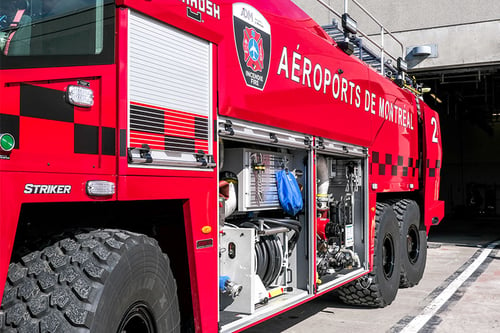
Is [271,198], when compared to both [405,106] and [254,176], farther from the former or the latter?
[405,106]

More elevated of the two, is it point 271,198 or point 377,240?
point 271,198

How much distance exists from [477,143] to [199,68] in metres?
34.3

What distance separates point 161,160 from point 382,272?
4.70 metres

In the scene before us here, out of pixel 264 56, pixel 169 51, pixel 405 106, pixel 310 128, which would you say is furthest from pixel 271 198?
pixel 405 106

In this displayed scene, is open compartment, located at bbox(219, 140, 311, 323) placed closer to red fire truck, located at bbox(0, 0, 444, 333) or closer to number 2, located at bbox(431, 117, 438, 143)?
red fire truck, located at bbox(0, 0, 444, 333)

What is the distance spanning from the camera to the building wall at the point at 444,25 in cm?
1291

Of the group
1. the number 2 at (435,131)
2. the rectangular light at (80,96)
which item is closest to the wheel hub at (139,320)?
the rectangular light at (80,96)

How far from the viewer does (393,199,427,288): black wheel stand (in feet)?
25.9

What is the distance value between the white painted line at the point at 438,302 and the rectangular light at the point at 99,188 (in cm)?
438

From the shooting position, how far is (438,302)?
25.0 ft

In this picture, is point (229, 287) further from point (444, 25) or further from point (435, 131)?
point (444, 25)

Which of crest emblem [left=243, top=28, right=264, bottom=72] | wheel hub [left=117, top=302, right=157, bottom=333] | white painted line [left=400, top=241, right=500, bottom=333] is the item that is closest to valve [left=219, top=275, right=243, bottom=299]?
wheel hub [left=117, top=302, right=157, bottom=333]

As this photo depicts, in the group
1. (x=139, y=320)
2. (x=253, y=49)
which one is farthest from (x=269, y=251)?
(x=139, y=320)

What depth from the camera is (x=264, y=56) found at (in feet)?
14.0
